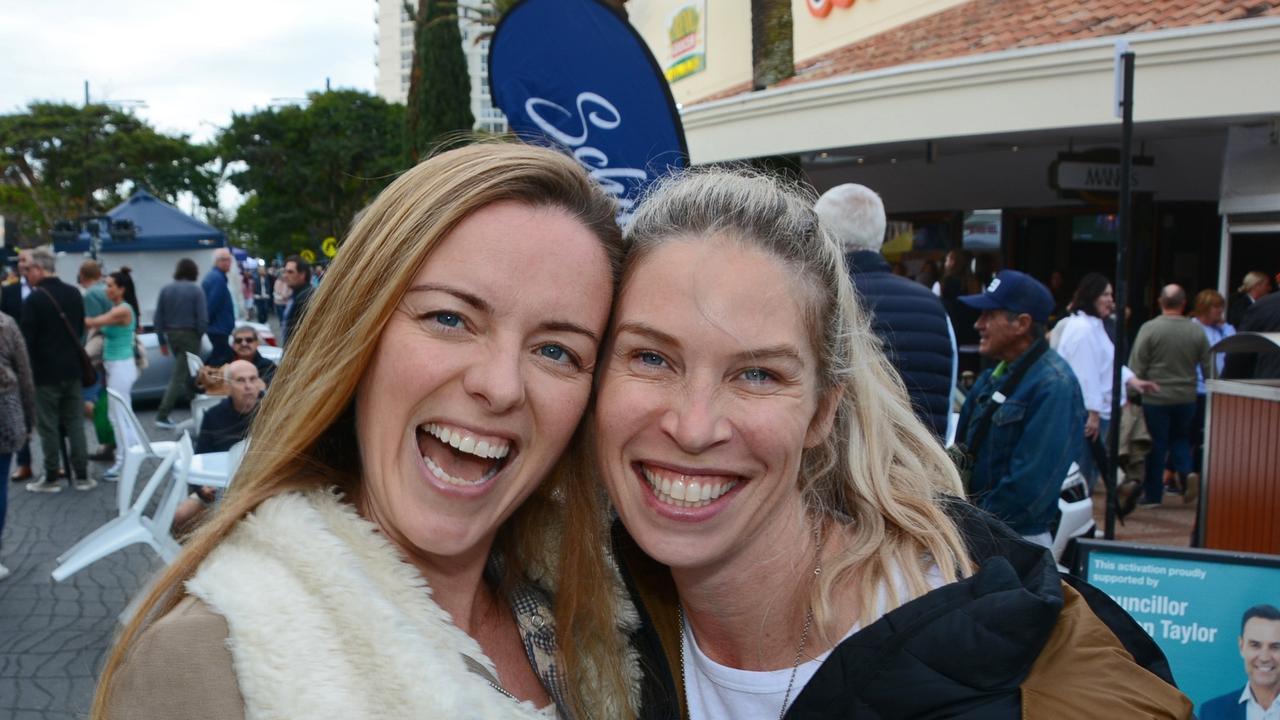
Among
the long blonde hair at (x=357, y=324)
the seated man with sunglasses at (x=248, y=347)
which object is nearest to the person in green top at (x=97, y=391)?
the seated man with sunglasses at (x=248, y=347)

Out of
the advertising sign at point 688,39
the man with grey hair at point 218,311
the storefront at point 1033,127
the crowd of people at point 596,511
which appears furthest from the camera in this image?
the advertising sign at point 688,39

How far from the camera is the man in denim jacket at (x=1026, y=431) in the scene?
459cm

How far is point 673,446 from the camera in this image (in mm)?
1886

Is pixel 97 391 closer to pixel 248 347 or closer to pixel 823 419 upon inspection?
pixel 248 347

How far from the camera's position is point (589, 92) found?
3611 millimetres

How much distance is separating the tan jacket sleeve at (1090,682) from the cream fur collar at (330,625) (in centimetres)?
80

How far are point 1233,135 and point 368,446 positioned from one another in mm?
10779

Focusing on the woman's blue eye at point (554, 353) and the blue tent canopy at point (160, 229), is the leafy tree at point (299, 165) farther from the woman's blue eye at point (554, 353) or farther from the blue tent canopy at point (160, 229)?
the woman's blue eye at point (554, 353)

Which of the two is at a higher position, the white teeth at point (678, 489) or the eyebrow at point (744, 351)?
the eyebrow at point (744, 351)

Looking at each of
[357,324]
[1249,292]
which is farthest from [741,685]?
[1249,292]

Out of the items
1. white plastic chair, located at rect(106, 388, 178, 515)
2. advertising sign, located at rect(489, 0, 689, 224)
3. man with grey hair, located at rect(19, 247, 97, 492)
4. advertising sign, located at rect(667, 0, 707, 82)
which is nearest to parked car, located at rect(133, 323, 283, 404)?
man with grey hair, located at rect(19, 247, 97, 492)

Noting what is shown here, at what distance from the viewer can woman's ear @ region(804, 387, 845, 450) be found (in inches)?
80.9

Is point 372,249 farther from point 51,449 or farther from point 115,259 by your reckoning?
point 115,259

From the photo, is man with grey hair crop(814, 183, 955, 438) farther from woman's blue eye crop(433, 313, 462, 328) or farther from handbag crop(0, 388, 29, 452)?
handbag crop(0, 388, 29, 452)
